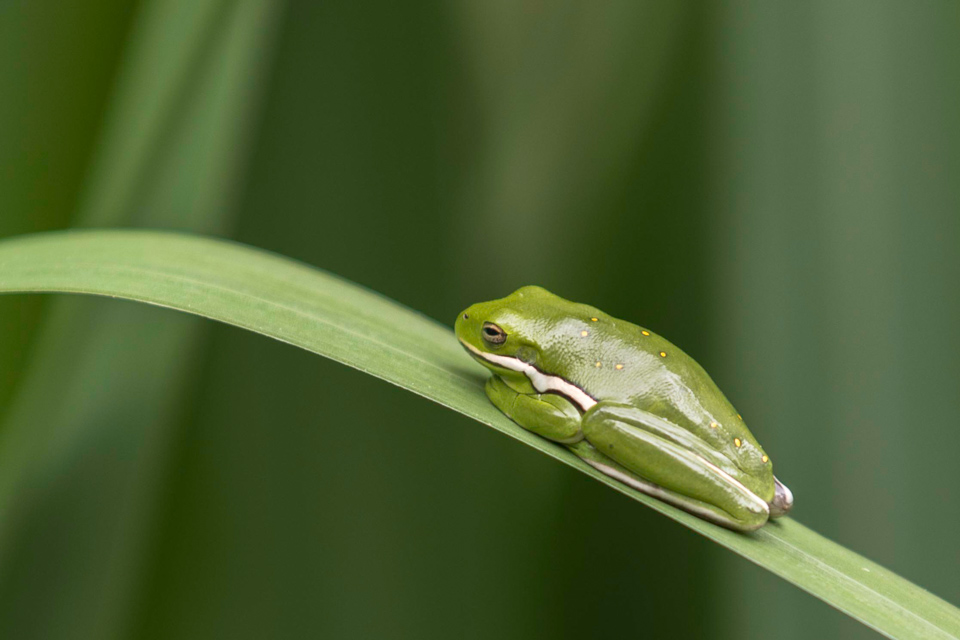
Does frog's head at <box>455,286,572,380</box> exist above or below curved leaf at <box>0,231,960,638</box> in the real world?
above

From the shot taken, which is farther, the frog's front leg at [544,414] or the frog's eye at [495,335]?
the frog's eye at [495,335]

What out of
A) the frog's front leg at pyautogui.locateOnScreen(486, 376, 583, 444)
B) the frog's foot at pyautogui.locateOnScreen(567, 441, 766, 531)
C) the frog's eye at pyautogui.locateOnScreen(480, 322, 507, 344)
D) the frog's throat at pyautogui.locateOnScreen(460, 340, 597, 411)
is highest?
the frog's eye at pyautogui.locateOnScreen(480, 322, 507, 344)

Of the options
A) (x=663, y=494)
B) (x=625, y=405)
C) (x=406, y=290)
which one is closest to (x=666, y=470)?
(x=663, y=494)

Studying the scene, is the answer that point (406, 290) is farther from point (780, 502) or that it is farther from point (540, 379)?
point (780, 502)

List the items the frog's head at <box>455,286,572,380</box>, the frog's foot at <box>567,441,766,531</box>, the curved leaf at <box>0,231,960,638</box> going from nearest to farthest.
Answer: the curved leaf at <box>0,231,960,638</box>
the frog's foot at <box>567,441,766,531</box>
the frog's head at <box>455,286,572,380</box>

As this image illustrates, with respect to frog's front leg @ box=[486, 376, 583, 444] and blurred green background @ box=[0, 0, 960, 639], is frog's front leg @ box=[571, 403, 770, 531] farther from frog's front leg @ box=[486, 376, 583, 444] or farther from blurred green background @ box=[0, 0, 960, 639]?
blurred green background @ box=[0, 0, 960, 639]

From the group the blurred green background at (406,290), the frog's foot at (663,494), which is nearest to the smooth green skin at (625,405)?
the frog's foot at (663,494)

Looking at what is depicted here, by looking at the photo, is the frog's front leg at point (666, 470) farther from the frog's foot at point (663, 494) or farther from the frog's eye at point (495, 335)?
the frog's eye at point (495, 335)

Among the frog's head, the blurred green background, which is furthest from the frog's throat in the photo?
the blurred green background
